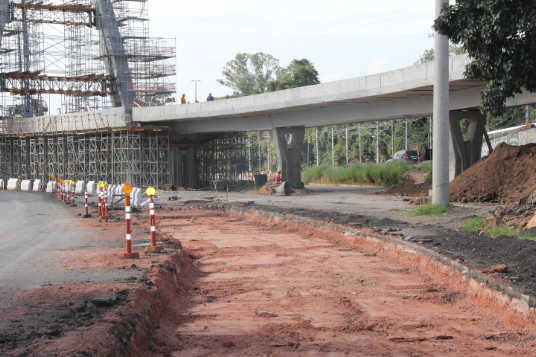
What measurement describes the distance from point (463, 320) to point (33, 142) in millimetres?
53118

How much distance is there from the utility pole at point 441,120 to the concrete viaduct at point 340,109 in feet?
16.8

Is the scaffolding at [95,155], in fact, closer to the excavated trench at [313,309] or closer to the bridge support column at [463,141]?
the bridge support column at [463,141]

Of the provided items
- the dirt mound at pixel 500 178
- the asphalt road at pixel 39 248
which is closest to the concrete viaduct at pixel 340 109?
the dirt mound at pixel 500 178

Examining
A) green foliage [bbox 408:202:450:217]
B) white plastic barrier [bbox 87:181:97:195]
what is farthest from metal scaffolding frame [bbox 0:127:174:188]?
green foliage [bbox 408:202:450:217]

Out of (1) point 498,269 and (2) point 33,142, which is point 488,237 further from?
(2) point 33,142

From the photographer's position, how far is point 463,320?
745 centimetres

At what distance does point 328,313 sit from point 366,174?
3770 centimetres

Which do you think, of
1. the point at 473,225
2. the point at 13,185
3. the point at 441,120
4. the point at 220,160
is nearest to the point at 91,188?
the point at 13,185

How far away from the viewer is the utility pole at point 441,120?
18.2 meters

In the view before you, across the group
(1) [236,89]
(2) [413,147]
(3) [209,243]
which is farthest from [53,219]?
(1) [236,89]

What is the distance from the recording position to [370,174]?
145 ft

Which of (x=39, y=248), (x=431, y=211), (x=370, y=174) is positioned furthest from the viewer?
(x=370, y=174)

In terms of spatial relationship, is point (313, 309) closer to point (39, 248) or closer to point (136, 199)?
point (39, 248)

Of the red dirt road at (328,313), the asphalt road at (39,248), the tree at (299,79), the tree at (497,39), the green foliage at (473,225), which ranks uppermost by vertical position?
the tree at (299,79)
